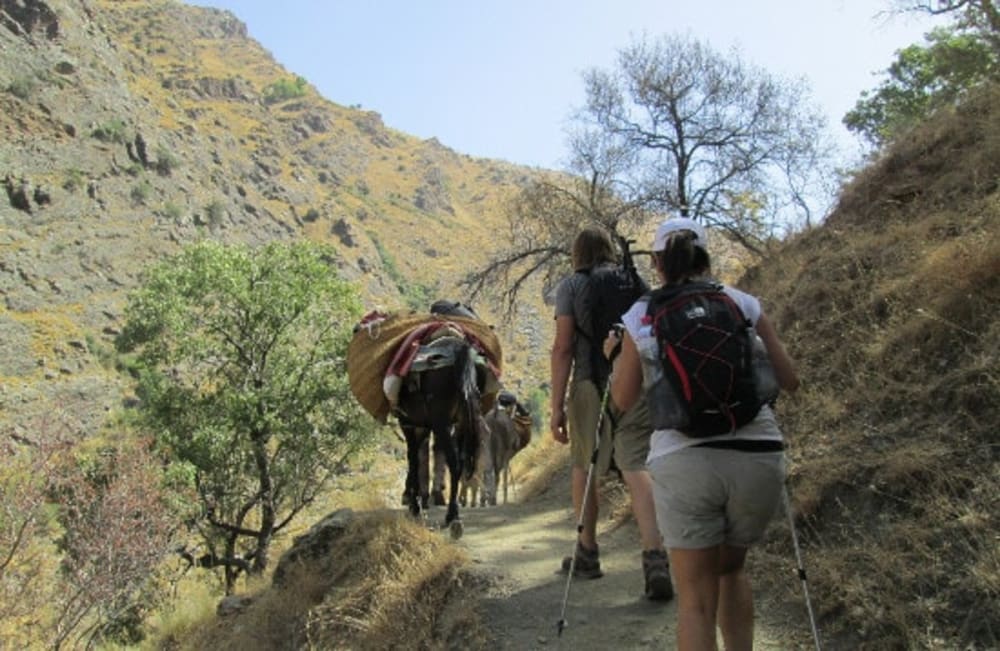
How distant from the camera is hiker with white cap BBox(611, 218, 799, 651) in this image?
2.91 metres

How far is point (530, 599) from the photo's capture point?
5.39m

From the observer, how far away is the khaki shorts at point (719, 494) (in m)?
2.92

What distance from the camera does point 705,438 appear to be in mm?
2959

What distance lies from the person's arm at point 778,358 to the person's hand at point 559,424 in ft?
6.50

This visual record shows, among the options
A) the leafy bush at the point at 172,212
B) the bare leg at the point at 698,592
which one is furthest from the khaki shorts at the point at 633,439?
the leafy bush at the point at 172,212

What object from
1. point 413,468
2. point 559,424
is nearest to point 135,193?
point 413,468

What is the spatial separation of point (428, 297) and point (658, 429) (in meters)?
80.5

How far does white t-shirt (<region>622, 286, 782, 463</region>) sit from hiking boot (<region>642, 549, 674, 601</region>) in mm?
1951

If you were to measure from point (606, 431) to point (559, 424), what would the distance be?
13.2 inches

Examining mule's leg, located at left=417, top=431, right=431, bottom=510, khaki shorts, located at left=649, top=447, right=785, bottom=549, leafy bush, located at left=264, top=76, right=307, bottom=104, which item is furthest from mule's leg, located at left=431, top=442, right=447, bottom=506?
leafy bush, located at left=264, top=76, right=307, bottom=104

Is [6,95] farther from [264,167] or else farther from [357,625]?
[357,625]

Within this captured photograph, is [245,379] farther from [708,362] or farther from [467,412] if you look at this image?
[708,362]

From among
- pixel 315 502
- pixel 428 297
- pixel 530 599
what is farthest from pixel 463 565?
pixel 428 297

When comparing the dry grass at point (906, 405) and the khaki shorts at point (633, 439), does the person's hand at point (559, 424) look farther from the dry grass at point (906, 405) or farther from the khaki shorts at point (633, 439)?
the dry grass at point (906, 405)
